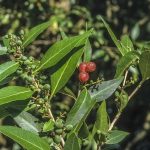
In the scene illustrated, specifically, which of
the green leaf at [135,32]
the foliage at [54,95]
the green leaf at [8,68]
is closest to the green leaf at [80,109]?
the foliage at [54,95]

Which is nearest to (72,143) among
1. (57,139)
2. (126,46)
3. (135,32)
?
(57,139)

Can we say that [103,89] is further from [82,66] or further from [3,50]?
[3,50]

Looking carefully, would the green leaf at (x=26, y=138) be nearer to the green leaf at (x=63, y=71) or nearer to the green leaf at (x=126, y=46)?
the green leaf at (x=63, y=71)

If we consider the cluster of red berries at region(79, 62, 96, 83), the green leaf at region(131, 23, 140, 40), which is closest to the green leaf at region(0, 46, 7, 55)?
the cluster of red berries at region(79, 62, 96, 83)

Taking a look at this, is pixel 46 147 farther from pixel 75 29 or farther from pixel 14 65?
pixel 75 29

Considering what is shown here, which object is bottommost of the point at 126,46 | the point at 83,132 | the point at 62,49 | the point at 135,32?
the point at 135,32
